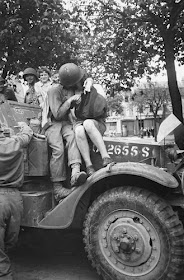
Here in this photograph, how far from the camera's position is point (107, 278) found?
3.76 m

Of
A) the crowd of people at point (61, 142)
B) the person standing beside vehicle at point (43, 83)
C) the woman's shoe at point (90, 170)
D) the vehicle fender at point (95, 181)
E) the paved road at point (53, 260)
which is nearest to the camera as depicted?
the vehicle fender at point (95, 181)

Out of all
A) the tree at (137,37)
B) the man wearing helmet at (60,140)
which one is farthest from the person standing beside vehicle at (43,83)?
the tree at (137,37)

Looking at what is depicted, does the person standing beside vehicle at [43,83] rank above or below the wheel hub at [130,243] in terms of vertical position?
above

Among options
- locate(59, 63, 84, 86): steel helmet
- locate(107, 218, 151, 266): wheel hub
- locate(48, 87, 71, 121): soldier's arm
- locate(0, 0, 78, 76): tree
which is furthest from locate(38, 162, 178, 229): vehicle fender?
locate(0, 0, 78, 76): tree

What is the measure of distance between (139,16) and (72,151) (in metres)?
8.54

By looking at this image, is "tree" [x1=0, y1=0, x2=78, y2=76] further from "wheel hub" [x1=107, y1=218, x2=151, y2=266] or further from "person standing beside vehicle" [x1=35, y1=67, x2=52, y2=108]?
"wheel hub" [x1=107, y1=218, x2=151, y2=266]

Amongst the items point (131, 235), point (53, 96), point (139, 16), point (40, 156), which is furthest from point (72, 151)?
point (139, 16)

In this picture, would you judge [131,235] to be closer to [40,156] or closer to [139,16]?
[40,156]

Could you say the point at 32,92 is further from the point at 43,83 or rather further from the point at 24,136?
the point at 24,136

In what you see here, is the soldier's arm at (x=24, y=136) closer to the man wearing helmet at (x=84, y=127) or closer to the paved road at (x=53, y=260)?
the man wearing helmet at (x=84, y=127)

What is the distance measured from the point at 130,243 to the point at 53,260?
4.57 ft

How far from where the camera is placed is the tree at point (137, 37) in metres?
11.1

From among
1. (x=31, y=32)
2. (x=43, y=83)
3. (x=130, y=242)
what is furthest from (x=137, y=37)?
(x=130, y=242)

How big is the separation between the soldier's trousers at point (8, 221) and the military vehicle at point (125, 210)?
15 centimetres
